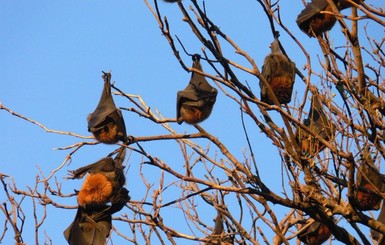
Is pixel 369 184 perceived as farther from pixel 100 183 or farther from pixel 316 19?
pixel 100 183

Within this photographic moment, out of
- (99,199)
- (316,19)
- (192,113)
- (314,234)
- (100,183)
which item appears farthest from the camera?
(100,183)

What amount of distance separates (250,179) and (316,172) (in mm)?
793

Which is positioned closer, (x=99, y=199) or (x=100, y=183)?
(x=99, y=199)

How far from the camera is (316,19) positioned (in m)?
8.22

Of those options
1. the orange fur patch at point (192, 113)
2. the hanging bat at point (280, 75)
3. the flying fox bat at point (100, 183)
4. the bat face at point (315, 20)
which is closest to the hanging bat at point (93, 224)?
the flying fox bat at point (100, 183)

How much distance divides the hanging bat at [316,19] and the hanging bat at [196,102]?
1367 millimetres

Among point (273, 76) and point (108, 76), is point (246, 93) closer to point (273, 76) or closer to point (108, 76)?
point (273, 76)

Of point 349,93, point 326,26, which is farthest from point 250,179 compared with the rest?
point 326,26

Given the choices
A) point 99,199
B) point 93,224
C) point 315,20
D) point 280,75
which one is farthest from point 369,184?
point 93,224

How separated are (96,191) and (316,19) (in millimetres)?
3548

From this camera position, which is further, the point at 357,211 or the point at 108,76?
the point at 108,76

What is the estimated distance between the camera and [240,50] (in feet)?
21.7

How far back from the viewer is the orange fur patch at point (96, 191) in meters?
8.84

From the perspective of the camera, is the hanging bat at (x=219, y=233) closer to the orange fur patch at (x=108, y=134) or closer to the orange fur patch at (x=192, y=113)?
the orange fur patch at (x=192, y=113)
